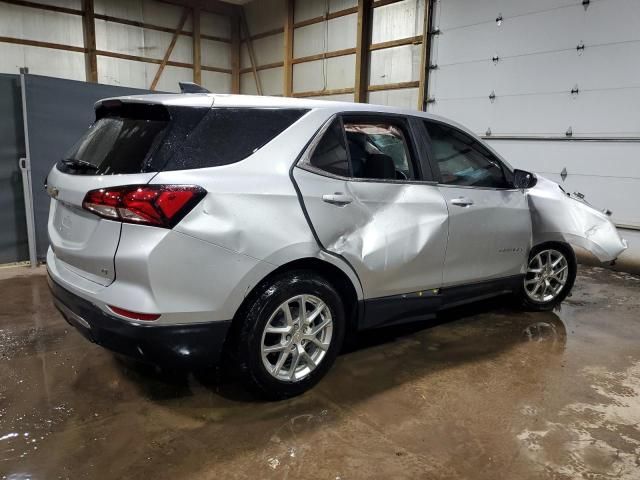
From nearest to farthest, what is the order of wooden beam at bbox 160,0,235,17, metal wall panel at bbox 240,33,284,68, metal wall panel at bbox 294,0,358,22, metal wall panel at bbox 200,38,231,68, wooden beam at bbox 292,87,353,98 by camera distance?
metal wall panel at bbox 294,0,358,22, wooden beam at bbox 292,87,353,98, metal wall panel at bbox 240,33,284,68, wooden beam at bbox 160,0,235,17, metal wall panel at bbox 200,38,231,68

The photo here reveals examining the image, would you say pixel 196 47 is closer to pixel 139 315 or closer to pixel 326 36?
pixel 326 36

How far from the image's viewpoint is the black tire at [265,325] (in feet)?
8.22

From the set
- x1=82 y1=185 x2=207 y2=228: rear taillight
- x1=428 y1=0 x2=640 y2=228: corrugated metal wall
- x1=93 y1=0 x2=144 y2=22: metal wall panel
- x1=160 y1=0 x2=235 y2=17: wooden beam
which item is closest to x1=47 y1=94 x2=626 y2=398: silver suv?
x1=82 y1=185 x2=207 y2=228: rear taillight

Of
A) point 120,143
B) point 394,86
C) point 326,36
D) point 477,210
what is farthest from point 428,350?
point 326,36

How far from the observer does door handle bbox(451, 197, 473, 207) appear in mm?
3367

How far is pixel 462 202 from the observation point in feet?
11.2

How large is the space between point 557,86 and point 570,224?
3.85 meters

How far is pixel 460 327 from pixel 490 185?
1.19 meters

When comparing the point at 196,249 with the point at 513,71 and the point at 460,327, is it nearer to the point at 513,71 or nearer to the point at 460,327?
the point at 460,327

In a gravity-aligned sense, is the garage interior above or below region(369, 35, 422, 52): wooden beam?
below

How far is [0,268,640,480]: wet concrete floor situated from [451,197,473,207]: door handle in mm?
1057

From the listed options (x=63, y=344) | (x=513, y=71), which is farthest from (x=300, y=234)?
(x=513, y=71)

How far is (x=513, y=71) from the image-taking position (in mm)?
7766

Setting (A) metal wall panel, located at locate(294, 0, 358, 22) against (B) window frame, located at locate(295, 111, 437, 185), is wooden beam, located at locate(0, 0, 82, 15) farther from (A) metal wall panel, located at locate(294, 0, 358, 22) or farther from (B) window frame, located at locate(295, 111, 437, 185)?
(B) window frame, located at locate(295, 111, 437, 185)
